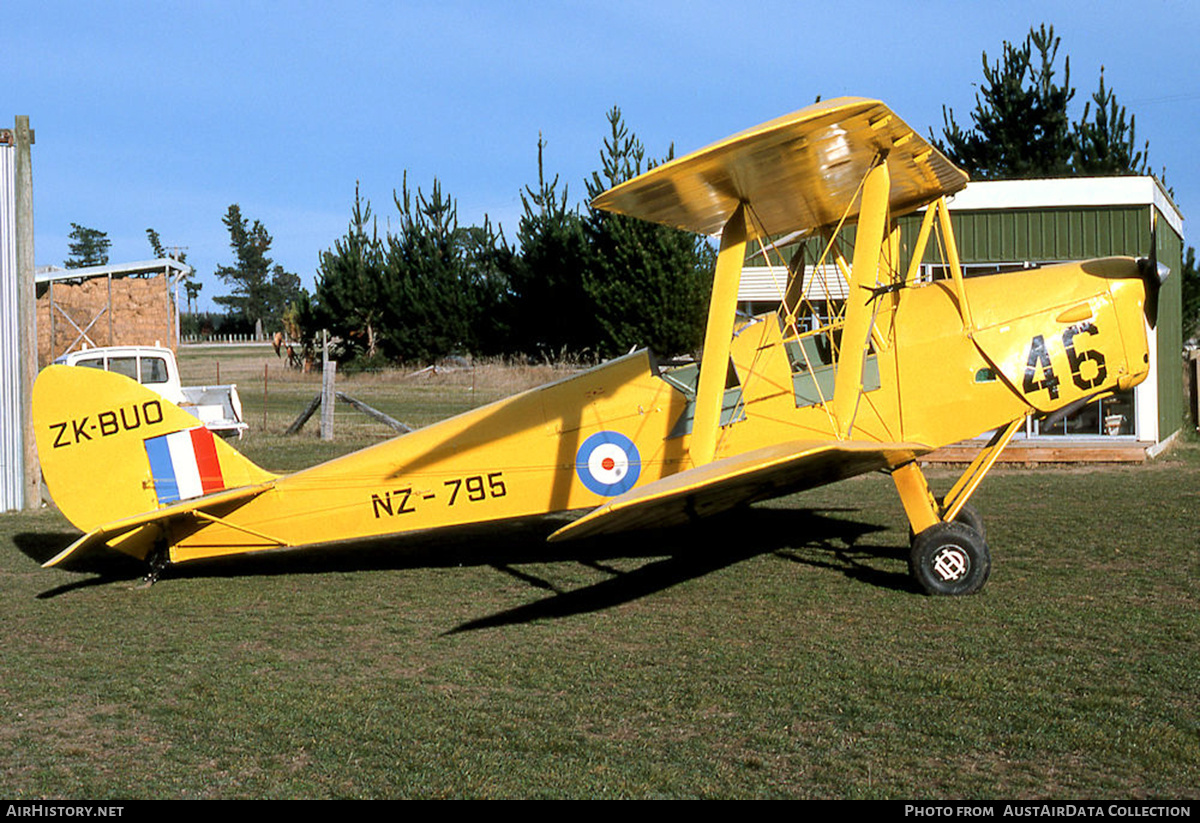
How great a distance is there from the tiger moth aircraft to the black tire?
0.04 feet

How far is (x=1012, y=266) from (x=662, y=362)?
9.47 m

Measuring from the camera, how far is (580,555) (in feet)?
30.3

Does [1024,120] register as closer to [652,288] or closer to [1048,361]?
[652,288]

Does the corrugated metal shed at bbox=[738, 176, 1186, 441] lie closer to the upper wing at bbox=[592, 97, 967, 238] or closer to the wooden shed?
the upper wing at bbox=[592, 97, 967, 238]

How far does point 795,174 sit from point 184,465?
4967mm

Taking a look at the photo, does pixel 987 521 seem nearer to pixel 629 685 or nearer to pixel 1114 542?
pixel 1114 542

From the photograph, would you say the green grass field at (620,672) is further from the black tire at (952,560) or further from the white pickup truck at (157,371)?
the white pickup truck at (157,371)

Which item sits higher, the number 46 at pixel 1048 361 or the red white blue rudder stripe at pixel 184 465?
the number 46 at pixel 1048 361

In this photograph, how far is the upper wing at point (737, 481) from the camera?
557cm

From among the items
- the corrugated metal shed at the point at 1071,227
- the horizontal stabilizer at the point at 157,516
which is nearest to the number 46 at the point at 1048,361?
the horizontal stabilizer at the point at 157,516

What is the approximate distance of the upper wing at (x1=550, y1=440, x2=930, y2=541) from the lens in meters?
5.57

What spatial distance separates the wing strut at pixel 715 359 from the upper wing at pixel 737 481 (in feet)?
1.32

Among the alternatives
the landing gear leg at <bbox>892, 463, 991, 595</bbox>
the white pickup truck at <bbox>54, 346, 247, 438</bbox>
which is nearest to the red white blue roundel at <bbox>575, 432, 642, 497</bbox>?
the landing gear leg at <bbox>892, 463, 991, 595</bbox>

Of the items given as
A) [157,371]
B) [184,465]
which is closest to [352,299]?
[157,371]
